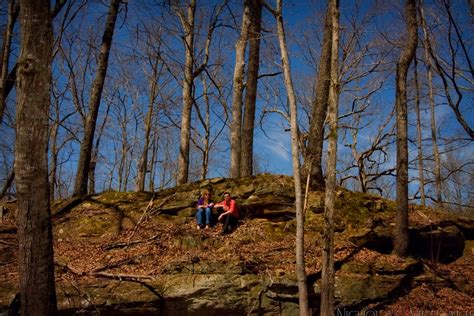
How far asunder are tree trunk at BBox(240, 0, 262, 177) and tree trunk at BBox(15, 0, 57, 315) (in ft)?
25.0

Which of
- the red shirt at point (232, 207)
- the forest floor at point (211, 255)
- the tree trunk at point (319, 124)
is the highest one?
the tree trunk at point (319, 124)

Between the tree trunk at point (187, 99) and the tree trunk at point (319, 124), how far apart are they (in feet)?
17.1

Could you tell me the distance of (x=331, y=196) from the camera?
7.62m

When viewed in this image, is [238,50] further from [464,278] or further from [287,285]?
[464,278]

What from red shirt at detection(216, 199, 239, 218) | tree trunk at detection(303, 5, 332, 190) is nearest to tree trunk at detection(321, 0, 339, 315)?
tree trunk at detection(303, 5, 332, 190)

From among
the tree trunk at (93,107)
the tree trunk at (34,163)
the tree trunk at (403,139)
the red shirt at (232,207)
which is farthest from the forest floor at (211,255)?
the tree trunk at (34,163)

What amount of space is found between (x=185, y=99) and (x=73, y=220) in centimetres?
637

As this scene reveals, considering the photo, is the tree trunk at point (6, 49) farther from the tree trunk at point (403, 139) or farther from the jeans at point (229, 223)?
the tree trunk at point (403, 139)

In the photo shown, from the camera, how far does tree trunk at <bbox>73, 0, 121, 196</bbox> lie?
38.1 feet

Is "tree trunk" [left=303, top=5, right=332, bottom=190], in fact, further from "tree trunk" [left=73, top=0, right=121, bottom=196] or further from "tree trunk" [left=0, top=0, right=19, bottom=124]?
"tree trunk" [left=0, top=0, right=19, bottom=124]

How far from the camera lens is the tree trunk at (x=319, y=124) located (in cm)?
1035

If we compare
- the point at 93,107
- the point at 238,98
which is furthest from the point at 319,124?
the point at 93,107

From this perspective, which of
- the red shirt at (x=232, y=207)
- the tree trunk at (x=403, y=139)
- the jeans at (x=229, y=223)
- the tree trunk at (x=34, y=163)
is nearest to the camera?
the tree trunk at (x=34, y=163)

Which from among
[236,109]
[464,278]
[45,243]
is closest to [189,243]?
[45,243]
